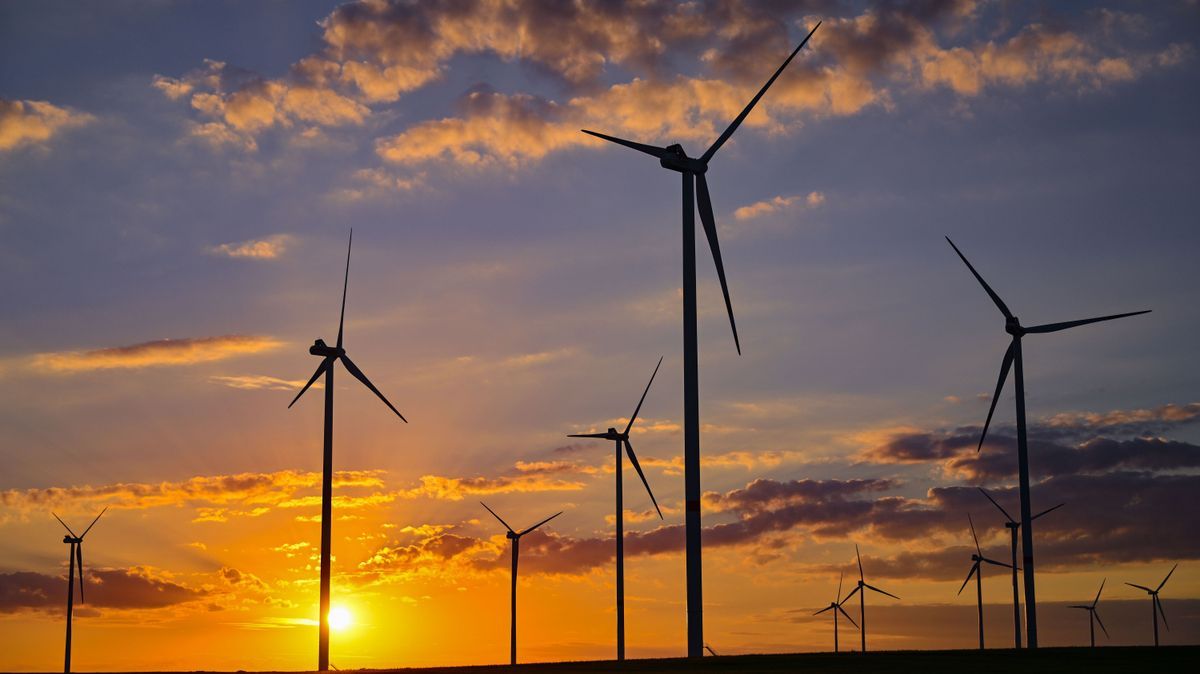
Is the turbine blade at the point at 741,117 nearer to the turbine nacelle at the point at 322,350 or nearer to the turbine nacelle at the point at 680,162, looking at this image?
the turbine nacelle at the point at 680,162

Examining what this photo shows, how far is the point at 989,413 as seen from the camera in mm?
138000

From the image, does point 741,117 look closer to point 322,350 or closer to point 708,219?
point 708,219

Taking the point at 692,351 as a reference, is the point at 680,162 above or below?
above

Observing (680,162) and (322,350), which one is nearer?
(680,162)

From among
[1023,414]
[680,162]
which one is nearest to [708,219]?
[680,162]

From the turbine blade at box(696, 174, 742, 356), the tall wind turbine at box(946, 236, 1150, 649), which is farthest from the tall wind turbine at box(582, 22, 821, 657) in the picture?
the tall wind turbine at box(946, 236, 1150, 649)

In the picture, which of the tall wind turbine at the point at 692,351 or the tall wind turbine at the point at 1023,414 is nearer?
the tall wind turbine at the point at 692,351

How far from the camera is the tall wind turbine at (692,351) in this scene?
251ft

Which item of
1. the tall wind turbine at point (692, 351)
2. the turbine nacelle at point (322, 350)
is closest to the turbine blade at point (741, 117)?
the tall wind turbine at point (692, 351)

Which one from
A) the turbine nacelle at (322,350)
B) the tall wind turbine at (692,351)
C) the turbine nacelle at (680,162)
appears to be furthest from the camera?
the turbine nacelle at (322,350)

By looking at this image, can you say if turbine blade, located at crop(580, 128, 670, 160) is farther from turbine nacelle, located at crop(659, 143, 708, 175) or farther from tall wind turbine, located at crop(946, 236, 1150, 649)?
tall wind turbine, located at crop(946, 236, 1150, 649)

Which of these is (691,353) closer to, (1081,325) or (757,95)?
(757,95)

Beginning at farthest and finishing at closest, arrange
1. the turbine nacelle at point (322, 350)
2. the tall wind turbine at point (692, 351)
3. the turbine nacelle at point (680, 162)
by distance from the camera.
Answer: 1. the turbine nacelle at point (322, 350)
2. the turbine nacelle at point (680, 162)
3. the tall wind turbine at point (692, 351)

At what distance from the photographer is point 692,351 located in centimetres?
7931
